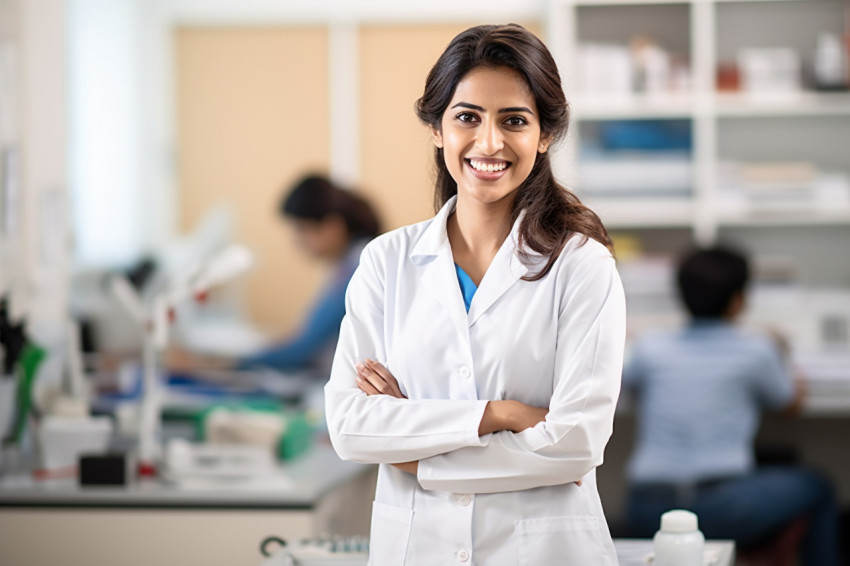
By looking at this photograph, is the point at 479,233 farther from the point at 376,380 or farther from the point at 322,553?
the point at 322,553

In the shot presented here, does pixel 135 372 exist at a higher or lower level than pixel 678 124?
lower

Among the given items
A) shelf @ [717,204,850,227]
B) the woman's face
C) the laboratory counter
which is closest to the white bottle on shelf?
shelf @ [717,204,850,227]

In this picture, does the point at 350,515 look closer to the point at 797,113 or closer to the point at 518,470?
the point at 518,470

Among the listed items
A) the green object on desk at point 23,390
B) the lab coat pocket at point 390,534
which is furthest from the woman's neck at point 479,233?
the green object on desk at point 23,390

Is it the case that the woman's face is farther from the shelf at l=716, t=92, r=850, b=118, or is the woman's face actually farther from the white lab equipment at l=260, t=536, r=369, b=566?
the shelf at l=716, t=92, r=850, b=118

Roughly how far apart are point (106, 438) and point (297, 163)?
2.85 m

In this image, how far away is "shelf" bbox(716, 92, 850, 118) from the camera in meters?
4.16

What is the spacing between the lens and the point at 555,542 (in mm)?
1485

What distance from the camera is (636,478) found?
3.16 m

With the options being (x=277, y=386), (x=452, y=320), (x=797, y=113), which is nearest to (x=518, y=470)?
(x=452, y=320)

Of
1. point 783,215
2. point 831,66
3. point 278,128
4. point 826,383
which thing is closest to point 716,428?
point 826,383

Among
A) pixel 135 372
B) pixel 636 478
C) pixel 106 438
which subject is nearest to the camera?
pixel 106 438

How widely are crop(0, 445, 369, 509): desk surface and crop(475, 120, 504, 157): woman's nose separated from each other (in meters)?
1.14

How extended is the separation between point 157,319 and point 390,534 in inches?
47.8
